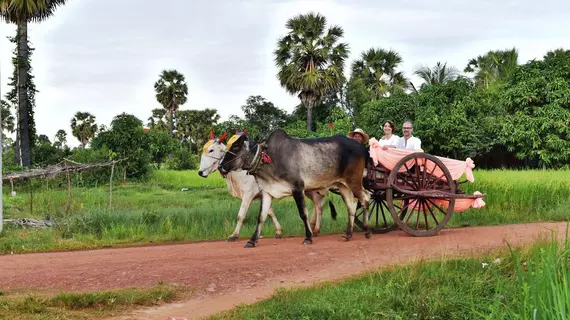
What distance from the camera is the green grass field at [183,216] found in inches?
415

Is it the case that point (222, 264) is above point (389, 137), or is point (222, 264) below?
below

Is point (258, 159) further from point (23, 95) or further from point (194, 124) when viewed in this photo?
point (194, 124)

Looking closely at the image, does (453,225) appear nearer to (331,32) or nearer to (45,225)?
(45,225)

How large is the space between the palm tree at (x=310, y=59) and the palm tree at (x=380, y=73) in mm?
2274

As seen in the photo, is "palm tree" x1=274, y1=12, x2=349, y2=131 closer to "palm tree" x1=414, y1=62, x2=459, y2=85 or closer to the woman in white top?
"palm tree" x1=414, y1=62, x2=459, y2=85

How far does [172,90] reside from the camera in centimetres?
5262

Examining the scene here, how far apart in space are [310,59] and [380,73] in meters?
5.19

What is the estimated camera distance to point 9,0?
26062 millimetres

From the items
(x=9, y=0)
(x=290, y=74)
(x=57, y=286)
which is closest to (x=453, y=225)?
(x=57, y=286)

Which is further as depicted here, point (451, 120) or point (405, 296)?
point (451, 120)

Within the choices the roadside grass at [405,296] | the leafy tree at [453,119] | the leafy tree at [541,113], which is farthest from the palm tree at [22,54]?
the roadside grass at [405,296]

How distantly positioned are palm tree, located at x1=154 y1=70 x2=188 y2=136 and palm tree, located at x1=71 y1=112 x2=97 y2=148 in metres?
13.4

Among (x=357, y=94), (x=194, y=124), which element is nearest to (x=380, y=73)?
(x=357, y=94)

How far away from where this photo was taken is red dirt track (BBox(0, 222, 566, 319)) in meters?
6.45
